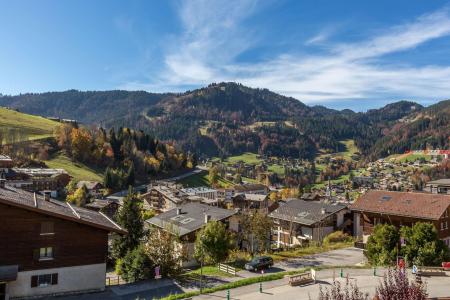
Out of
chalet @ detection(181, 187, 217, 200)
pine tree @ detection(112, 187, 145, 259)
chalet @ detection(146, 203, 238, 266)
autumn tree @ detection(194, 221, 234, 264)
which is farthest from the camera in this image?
chalet @ detection(181, 187, 217, 200)

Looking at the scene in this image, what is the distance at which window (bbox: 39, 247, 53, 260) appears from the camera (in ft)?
104

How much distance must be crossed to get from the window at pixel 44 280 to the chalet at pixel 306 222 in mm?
42957

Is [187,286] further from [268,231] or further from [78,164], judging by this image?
[78,164]

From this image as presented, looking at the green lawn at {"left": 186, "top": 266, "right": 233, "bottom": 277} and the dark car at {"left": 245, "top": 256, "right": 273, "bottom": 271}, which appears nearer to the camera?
the green lawn at {"left": 186, "top": 266, "right": 233, "bottom": 277}

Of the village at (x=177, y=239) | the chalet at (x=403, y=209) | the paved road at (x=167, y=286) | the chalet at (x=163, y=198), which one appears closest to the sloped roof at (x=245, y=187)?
the chalet at (x=163, y=198)

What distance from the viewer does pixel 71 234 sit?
33188 mm

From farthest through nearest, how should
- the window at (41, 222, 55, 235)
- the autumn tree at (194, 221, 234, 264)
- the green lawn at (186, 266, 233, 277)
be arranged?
the autumn tree at (194, 221, 234, 264) → the green lawn at (186, 266, 233, 277) → the window at (41, 222, 55, 235)

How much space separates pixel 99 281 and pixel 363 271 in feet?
79.0

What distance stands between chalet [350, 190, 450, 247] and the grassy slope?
13660cm

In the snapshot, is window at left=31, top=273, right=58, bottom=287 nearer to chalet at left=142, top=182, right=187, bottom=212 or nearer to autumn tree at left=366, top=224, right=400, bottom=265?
autumn tree at left=366, top=224, right=400, bottom=265

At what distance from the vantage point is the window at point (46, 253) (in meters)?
31.7

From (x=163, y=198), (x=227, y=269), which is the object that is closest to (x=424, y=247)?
(x=227, y=269)

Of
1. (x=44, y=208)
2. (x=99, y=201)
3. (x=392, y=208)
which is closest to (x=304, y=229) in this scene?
(x=392, y=208)

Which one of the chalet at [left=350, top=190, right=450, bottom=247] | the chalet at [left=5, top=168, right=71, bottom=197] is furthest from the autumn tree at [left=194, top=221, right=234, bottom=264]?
the chalet at [left=5, top=168, right=71, bottom=197]
